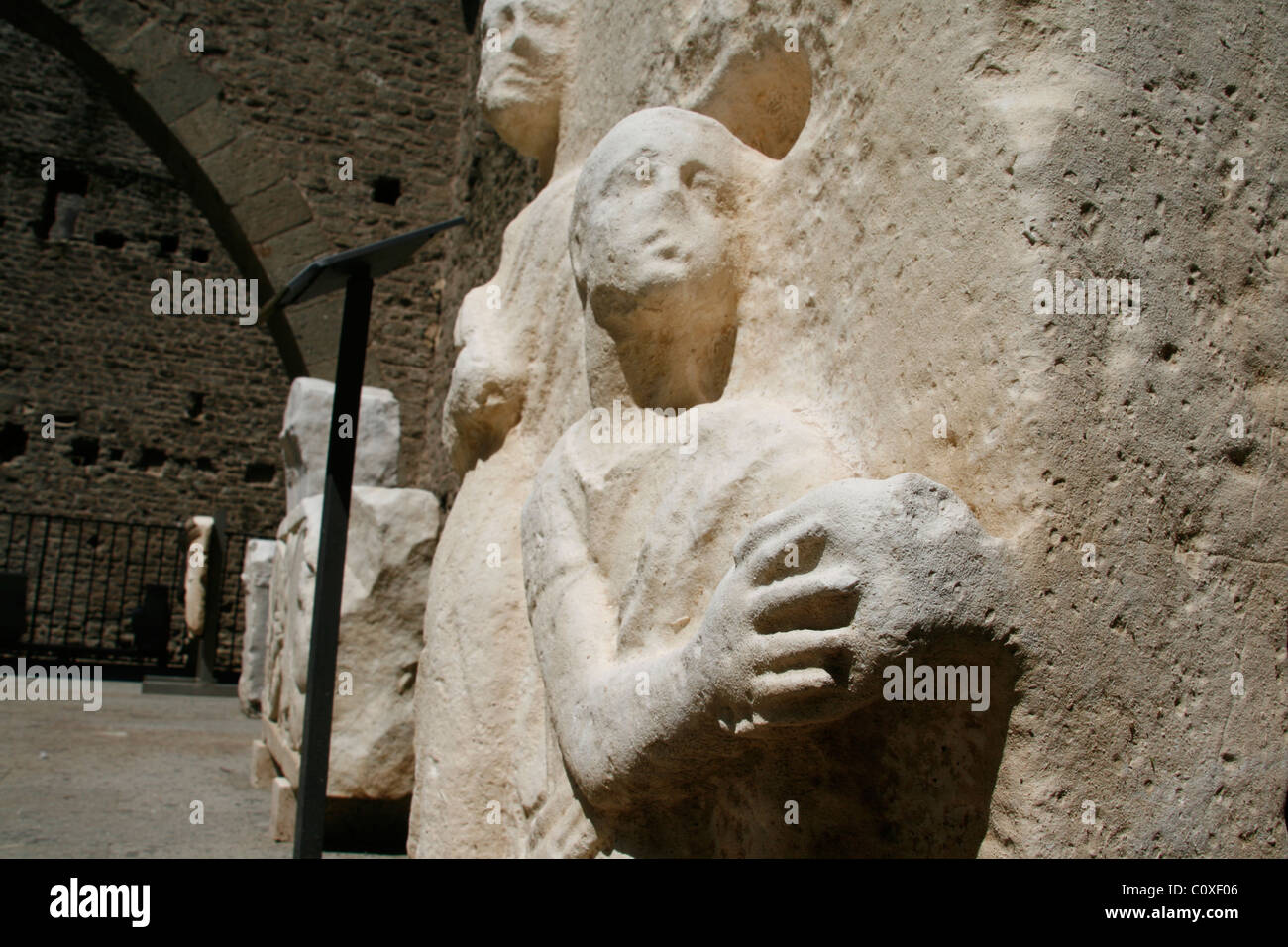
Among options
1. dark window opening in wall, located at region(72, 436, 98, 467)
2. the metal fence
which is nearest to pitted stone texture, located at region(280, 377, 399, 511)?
the metal fence

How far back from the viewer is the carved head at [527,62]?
8.89 ft

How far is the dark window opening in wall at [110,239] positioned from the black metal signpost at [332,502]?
12.4 meters

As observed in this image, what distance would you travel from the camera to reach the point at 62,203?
13836 mm

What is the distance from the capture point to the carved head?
2.71 metres

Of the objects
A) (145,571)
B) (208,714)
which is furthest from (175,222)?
(208,714)

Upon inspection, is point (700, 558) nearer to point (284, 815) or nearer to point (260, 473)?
point (284, 815)

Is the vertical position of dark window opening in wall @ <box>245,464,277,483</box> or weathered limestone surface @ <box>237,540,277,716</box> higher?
dark window opening in wall @ <box>245,464,277,483</box>

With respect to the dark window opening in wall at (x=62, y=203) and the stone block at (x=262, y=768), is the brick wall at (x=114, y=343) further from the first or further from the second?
the stone block at (x=262, y=768)

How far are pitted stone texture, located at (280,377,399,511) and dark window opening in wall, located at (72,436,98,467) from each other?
8749mm

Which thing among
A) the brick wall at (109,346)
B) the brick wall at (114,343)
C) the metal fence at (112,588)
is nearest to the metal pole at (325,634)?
the brick wall at (114,343)

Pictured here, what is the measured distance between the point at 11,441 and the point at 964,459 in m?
13.9

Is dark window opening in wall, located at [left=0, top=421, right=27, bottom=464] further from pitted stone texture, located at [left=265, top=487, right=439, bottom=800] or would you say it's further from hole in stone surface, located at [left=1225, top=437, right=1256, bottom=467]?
hole in stone surface, located at [left=1225, top=437, right=1256, bottom=467]
